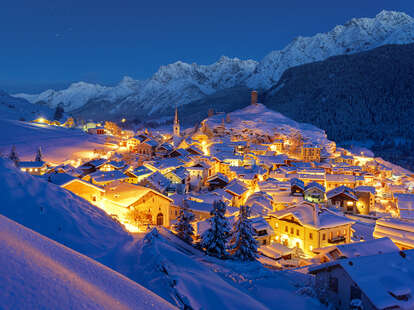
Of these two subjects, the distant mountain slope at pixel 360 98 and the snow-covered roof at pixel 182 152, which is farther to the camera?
the distant mountain slope at pixel 360 98

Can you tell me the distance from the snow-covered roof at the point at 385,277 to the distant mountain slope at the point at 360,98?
126m

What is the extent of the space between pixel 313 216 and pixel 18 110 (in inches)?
4133

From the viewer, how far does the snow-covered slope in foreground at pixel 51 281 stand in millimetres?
3182

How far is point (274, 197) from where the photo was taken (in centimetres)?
4059

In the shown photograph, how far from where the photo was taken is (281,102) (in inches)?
6619

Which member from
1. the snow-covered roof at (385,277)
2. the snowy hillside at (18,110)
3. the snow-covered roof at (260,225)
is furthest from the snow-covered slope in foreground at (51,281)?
the snowy hillside at (18,110)

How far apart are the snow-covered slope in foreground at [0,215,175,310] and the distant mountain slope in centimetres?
13761

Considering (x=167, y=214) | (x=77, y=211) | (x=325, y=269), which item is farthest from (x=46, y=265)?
(x=167, y=214)

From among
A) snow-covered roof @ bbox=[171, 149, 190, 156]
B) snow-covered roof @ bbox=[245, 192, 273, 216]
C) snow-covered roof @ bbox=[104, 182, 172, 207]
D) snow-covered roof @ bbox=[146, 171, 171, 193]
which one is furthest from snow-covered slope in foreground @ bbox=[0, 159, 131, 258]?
snow-covered roof @ bbox=[171, 149, 190, 156]

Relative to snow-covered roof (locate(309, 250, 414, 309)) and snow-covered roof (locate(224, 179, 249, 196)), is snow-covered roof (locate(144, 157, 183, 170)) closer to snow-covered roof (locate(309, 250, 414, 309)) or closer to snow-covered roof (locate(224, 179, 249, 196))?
snow-covered roof (locate(224, 179, 249, 196))

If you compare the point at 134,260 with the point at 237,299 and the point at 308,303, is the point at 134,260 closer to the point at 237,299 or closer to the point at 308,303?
the point at 237,299

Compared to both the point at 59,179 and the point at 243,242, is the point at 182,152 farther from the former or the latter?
the point at 243,242

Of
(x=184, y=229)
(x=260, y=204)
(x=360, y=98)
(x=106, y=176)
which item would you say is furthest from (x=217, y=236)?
(x=360, y=98)

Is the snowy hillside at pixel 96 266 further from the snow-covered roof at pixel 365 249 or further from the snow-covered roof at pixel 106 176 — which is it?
the snow-covered roof at pixel 106 176
